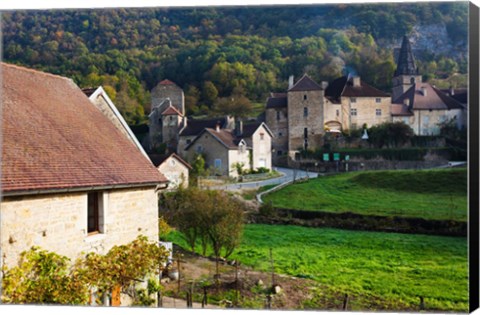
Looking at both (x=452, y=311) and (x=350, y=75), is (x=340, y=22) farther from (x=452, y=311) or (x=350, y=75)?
(x=452, y=311)

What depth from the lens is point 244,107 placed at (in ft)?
36.9

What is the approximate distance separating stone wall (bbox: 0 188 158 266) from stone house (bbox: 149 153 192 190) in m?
1.60

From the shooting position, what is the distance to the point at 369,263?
909 cm

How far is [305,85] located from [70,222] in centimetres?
557

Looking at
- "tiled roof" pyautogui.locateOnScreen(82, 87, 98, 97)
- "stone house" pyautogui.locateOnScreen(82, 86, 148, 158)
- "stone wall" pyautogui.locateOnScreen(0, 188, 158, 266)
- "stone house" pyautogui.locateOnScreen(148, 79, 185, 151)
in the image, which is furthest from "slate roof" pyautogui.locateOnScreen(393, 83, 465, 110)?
"tiled roof" pyautogui.locateOnScreen(82, 87, 98, 97)

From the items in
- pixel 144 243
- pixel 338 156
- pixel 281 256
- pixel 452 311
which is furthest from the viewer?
pixel 338 156

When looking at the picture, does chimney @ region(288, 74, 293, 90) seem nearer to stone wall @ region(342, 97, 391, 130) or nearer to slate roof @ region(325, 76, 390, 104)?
slate roof @ region(325, 76, 390, 104)

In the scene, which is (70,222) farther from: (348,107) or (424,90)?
(424,90)

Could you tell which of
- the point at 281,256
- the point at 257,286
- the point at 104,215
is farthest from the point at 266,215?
the point at 104,215

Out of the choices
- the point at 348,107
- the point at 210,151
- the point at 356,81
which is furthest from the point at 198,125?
the point at 356,81

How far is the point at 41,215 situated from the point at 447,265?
600cm

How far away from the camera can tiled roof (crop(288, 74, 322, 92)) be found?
430 inches

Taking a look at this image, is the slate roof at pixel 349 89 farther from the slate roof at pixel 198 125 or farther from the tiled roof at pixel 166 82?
the tiled roof at pixel 166 82

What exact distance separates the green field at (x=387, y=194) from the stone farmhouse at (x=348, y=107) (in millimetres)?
819
